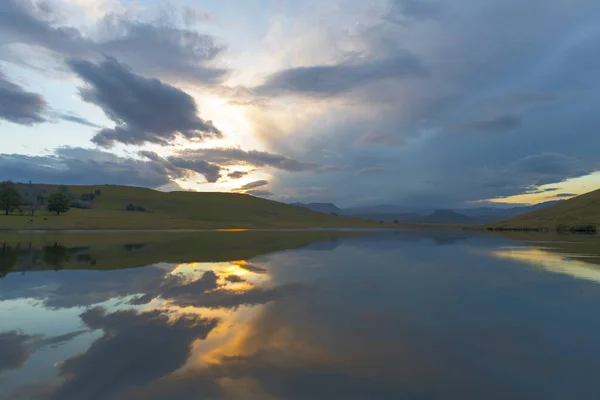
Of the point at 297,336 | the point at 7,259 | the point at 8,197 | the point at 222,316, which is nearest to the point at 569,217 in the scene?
the point at 297,336

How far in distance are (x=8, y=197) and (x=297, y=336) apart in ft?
369

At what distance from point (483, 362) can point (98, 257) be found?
106 ft

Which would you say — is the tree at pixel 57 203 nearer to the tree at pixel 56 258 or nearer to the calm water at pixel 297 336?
the tree at pixel 56 258

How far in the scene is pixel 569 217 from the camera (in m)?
103

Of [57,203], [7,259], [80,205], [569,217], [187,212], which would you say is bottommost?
[7,259]

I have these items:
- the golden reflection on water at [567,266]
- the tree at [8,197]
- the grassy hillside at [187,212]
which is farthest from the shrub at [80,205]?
the golden reflection on water at [567,266]

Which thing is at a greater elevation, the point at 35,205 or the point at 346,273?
the point at 35,205

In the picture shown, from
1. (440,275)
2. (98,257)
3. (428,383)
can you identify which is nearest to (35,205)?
(98,257)

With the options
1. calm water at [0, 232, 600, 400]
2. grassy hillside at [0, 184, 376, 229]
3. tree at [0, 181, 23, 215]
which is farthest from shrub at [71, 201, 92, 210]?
calm water at [0, 232, 600, 400]

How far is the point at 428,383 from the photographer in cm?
842

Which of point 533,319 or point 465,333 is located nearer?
point 465,333

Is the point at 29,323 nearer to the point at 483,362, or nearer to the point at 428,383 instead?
the point at 428,383

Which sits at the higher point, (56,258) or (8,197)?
(8,197)

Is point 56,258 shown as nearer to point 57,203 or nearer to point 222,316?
point 222,316
